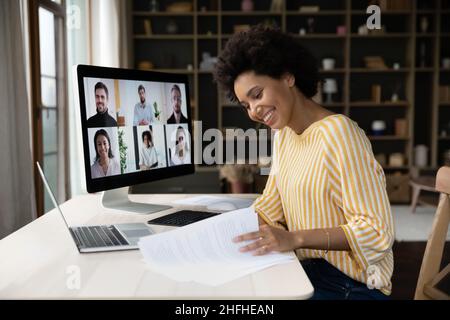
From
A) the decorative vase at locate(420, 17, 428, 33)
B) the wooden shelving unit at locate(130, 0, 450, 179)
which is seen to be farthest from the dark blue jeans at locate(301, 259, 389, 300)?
the decorative vase at locate(420, 17, 428, 33)

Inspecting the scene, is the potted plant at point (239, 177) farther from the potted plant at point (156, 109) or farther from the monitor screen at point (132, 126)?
the potted plant at point (156, 109)

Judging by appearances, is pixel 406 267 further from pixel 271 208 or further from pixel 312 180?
pixel 312 180

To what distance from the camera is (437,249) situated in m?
1.08

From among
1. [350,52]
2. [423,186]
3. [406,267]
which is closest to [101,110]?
[406,267]

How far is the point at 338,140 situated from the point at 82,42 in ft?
11.1

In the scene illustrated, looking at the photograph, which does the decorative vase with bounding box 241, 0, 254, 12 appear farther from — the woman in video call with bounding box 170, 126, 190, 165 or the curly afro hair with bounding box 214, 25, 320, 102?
the curly afro hair with bounding box 214, 25, 320, 102

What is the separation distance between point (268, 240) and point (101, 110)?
68 cm

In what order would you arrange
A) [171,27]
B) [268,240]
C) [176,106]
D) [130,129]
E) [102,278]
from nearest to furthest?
1. [102,278]
2. [268,240]
3. [130,129]
4. [176,106]
5. [171,27]

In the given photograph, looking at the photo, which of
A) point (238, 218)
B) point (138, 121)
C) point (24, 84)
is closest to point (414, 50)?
point (24, 84)

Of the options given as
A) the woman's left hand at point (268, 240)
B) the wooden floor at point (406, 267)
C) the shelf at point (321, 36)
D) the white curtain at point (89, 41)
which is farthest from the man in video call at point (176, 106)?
the shelf at point (321, 36)

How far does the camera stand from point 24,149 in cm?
256

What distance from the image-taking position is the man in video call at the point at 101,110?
1.44m

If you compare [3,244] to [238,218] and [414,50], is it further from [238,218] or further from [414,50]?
[414,50]

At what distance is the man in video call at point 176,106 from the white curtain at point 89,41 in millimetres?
2125
